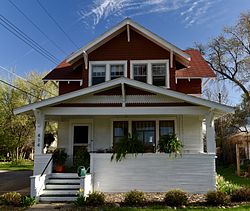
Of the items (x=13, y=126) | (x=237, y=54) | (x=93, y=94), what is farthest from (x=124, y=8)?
(x=13, y=126)

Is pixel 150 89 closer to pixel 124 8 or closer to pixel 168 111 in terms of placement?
pixel 168 111

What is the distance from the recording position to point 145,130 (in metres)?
15.0

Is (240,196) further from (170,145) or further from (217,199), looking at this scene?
(170,145)

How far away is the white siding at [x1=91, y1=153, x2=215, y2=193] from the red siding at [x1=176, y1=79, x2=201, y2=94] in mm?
4904

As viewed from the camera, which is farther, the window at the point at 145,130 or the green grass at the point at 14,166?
the green grass at the point at 14,166

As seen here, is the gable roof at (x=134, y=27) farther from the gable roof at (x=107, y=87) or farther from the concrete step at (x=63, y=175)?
the concrete step at (x=63, y=175)

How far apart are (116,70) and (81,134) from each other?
3.66 m

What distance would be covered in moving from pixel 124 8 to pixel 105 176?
36.3ft

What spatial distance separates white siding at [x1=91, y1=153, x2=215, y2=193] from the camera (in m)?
12.1

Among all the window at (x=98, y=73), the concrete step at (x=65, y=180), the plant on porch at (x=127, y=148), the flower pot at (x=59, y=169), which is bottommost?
the concrete step at (x=65, y=180)

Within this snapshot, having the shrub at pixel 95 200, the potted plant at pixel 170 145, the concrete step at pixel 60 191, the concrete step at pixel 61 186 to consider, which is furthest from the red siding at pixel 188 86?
the shrub at pixel 95 200

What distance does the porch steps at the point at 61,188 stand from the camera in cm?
1089

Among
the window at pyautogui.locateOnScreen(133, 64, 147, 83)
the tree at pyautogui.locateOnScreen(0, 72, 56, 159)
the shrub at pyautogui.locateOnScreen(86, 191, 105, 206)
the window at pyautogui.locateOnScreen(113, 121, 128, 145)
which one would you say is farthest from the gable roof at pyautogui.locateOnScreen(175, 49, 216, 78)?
the tree at pyautogui.locateOnScreen(0, 72, 56, 159)

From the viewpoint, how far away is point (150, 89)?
12.4m
